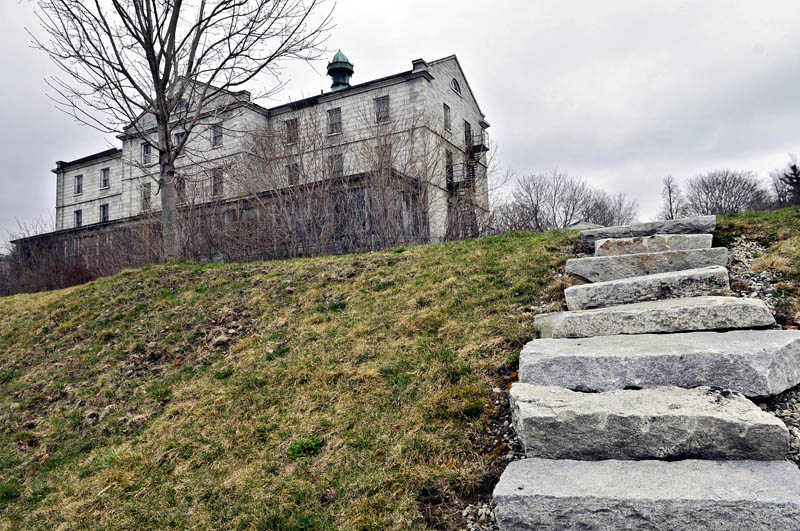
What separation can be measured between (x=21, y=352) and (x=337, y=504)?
691cm

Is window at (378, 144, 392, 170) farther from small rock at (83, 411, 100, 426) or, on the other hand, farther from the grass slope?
small rock at (83, 411, 100, 426)

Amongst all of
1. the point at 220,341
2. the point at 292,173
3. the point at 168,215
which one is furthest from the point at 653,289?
the point at 292,173

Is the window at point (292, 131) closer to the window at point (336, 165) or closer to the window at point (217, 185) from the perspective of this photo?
the window at point (336, 165)

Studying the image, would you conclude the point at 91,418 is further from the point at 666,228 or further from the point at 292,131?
the point at 292,131

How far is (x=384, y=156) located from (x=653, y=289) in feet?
32.1

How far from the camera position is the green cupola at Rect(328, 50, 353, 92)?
88.2 feet

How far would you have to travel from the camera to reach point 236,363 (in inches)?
220

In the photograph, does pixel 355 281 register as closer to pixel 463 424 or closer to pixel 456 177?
pixel 463 424

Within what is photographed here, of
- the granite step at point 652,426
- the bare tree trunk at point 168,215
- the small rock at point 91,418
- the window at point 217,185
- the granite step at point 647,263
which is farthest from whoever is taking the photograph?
the window at point 217,185

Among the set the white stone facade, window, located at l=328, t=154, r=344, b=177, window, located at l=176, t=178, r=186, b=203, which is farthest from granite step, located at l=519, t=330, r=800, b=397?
window, located at l=176, t=178, r=186, b=203

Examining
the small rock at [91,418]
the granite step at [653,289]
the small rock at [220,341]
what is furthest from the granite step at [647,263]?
the small rock at [91,418]

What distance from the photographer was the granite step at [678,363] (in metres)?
2.96

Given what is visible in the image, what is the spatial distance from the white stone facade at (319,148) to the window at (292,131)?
14cm

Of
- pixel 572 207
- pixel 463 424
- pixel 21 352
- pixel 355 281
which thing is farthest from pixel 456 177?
pixel 572 207
